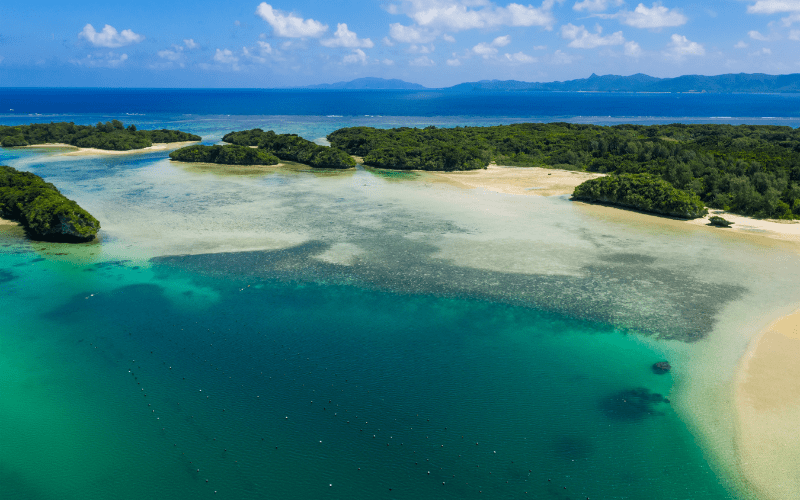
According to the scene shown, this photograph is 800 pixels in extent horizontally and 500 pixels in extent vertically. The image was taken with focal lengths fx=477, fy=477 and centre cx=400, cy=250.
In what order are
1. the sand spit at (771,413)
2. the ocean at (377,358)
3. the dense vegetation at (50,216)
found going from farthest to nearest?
the dense vegetation at (50,216), the ocean at (377,358), the sand spit at (771,413)

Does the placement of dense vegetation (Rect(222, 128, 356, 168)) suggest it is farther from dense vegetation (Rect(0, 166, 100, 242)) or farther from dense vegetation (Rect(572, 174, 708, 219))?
dense vegetation (Rect(0, 166, 100, 242))

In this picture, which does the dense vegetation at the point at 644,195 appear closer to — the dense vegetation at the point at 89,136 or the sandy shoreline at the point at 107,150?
the sandy shoreline at the point at 107,150

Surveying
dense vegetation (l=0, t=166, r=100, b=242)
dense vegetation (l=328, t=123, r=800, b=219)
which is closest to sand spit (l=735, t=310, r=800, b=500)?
dense vegetation (l=328, t=123, r=800, b=219)

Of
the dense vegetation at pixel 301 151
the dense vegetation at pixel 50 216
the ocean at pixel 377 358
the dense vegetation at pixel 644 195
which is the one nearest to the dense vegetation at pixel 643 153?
the dense vegetation at pixel 644 195

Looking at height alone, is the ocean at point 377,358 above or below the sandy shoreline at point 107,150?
below

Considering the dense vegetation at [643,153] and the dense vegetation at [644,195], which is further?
the dense vegetation at [643,153]

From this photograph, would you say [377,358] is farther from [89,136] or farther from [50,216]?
[89,136]
